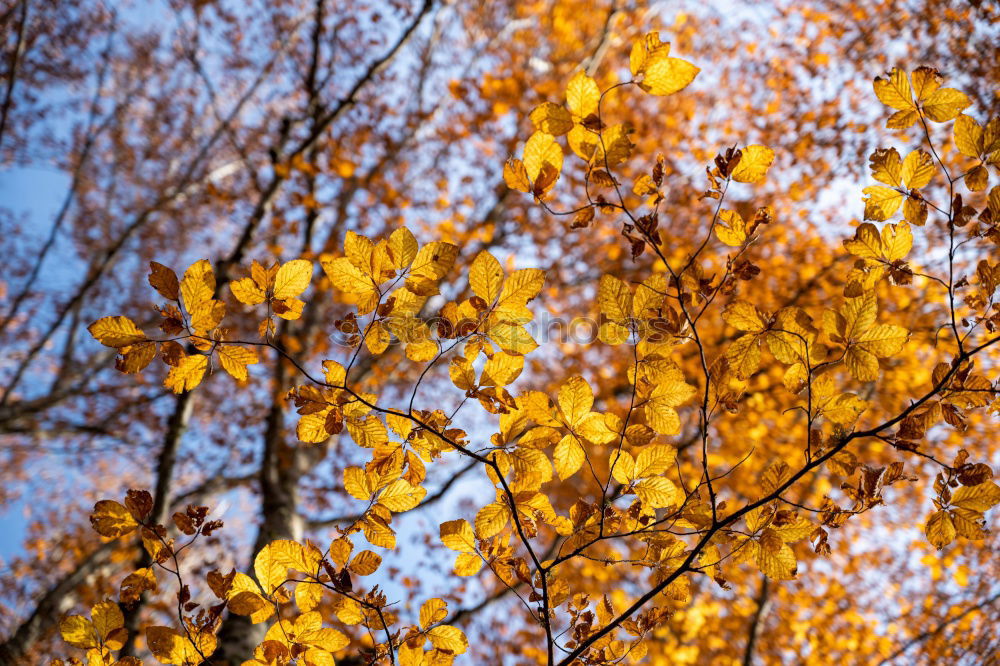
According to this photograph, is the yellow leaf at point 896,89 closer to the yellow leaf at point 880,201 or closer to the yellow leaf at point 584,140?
the yellow leaf at point 880,201

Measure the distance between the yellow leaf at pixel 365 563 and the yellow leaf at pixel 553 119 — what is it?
97cm

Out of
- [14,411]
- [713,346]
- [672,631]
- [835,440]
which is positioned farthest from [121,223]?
[835,440]

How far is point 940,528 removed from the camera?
1059mm

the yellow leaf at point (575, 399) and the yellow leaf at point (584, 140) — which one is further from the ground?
the yellow leaf at point (584, 140)

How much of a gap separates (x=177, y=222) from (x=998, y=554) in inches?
502

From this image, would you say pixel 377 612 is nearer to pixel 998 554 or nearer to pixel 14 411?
pixel 14 411

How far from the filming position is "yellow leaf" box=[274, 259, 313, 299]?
3.37 ft

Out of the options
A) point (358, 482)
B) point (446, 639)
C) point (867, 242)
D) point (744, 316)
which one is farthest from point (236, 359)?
point (867, 242)

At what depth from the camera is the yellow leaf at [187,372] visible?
1.01 m

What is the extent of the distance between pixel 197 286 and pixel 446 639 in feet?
3.09

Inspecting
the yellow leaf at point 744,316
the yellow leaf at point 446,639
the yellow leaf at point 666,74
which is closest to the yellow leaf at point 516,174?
the yellow leaf at point 666,74

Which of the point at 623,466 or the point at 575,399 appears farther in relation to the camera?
the point at 623,466

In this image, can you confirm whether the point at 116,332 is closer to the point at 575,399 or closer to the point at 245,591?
the point at 245,591

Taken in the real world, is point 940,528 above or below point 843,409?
below
